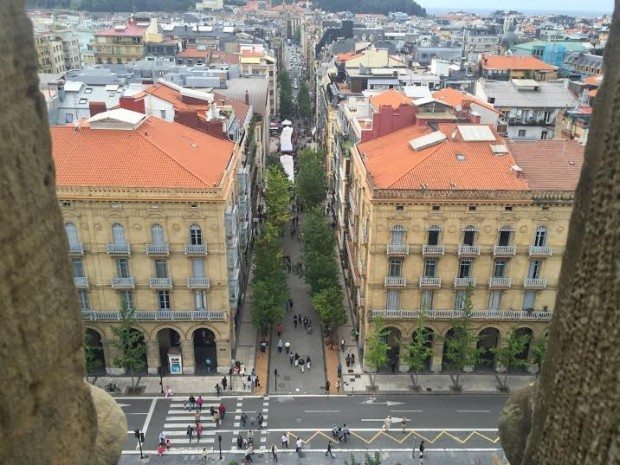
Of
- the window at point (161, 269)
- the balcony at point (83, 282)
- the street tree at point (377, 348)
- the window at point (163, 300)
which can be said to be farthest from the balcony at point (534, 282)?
the balcony at point (83, 282)

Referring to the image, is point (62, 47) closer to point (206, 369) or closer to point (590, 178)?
point (206, 369)

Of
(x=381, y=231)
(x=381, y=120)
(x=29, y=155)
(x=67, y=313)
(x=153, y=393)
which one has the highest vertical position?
(x=29, y=155)

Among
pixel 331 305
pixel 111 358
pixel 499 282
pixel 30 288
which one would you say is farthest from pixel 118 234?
pixel 30 288

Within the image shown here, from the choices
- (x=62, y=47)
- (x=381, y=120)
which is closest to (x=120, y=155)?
(x=381, y=120)

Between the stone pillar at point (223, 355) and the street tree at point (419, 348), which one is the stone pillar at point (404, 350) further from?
the stone pillar at point (223, 355)

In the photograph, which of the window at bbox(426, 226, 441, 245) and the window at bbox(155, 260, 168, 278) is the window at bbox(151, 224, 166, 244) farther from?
the window at bbox(426, 226, 441, 245)

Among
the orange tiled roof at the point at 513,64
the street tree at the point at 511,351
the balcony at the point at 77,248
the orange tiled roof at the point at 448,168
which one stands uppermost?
the orange tiled roof at the point at 448,168

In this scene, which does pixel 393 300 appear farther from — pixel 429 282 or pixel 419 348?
pixel 419 348
